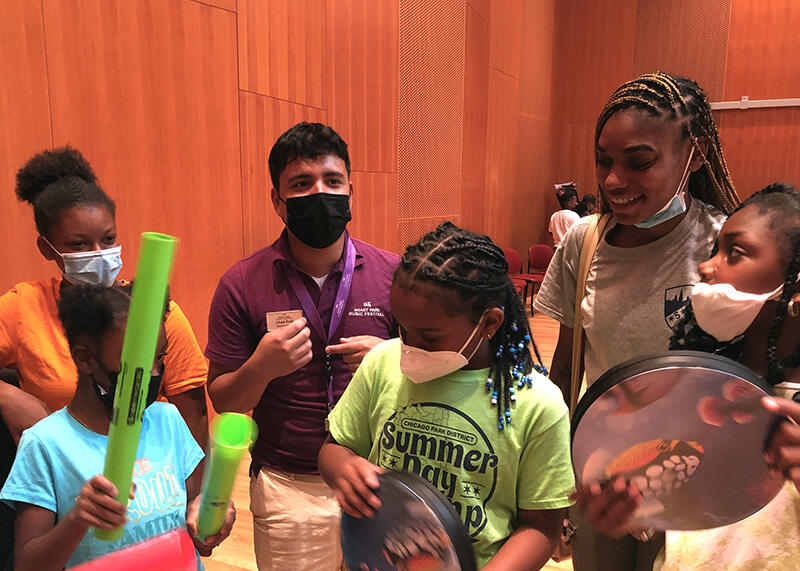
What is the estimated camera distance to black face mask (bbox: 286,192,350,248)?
1.72m

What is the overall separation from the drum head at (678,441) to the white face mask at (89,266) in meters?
1.37

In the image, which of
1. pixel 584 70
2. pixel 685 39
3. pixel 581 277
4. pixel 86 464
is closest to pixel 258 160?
pixel 581 277

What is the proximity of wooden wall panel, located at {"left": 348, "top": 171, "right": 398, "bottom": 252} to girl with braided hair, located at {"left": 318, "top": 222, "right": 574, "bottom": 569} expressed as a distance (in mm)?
3772

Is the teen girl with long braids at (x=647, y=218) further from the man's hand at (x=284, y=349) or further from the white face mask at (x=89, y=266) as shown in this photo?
the white face mask at (x=89, y=266)

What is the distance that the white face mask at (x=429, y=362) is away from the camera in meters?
1.14

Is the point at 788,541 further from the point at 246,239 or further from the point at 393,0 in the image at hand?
the point at 393,0

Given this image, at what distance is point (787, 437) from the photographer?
959 millimetres

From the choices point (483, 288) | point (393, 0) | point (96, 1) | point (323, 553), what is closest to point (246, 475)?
point (323, 553)

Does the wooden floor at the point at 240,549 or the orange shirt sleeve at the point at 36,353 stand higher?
the orange shirt sleeve at the point at 36,353

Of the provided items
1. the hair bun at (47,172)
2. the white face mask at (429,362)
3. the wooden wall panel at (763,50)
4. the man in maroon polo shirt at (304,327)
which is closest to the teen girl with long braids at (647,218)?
the white face mask at (429,362)

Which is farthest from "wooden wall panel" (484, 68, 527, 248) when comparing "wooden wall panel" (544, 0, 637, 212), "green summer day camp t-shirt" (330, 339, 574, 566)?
"green summer day camp t-shirt" (330, 339, 574, 566)

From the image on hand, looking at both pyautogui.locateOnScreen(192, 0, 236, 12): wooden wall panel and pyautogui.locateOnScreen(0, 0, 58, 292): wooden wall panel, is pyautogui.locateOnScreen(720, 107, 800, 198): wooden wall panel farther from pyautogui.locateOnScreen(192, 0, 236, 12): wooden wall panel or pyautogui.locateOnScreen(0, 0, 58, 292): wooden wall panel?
pyautogui.locateOnScreen(0, 0, 58, 292): wooden wall panel

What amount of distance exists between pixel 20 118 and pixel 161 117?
29.8 inches

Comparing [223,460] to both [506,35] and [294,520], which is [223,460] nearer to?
[294,520]
